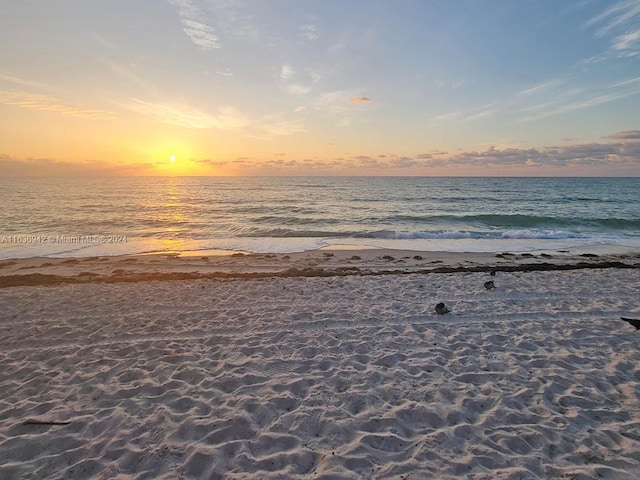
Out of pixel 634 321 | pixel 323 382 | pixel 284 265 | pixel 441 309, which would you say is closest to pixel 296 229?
pixel 284 265

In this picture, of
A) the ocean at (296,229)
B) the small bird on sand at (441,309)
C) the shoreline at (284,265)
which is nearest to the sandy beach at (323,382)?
the small bird on sand at (441,309)

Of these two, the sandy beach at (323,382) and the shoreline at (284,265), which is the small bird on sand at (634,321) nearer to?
the sandy beach at (323,382)

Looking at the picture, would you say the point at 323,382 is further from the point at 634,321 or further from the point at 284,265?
the point at 284,265

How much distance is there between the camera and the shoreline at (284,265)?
1117 centimetres

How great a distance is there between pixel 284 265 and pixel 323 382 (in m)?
8.51

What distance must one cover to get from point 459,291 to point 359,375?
4.71m

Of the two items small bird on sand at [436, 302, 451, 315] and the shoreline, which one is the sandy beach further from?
the shoreline

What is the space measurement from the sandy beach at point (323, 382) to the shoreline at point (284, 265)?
1950mm

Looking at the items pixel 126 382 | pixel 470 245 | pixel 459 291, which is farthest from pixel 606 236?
pixel 126 382

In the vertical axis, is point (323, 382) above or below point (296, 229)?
above

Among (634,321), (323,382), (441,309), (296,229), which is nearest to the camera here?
(323,382)

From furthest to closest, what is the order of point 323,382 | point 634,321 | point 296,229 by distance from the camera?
point 296,229 < point 634,321 < point 323,382

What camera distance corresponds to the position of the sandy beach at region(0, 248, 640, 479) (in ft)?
11.2

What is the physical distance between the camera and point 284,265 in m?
13.1
